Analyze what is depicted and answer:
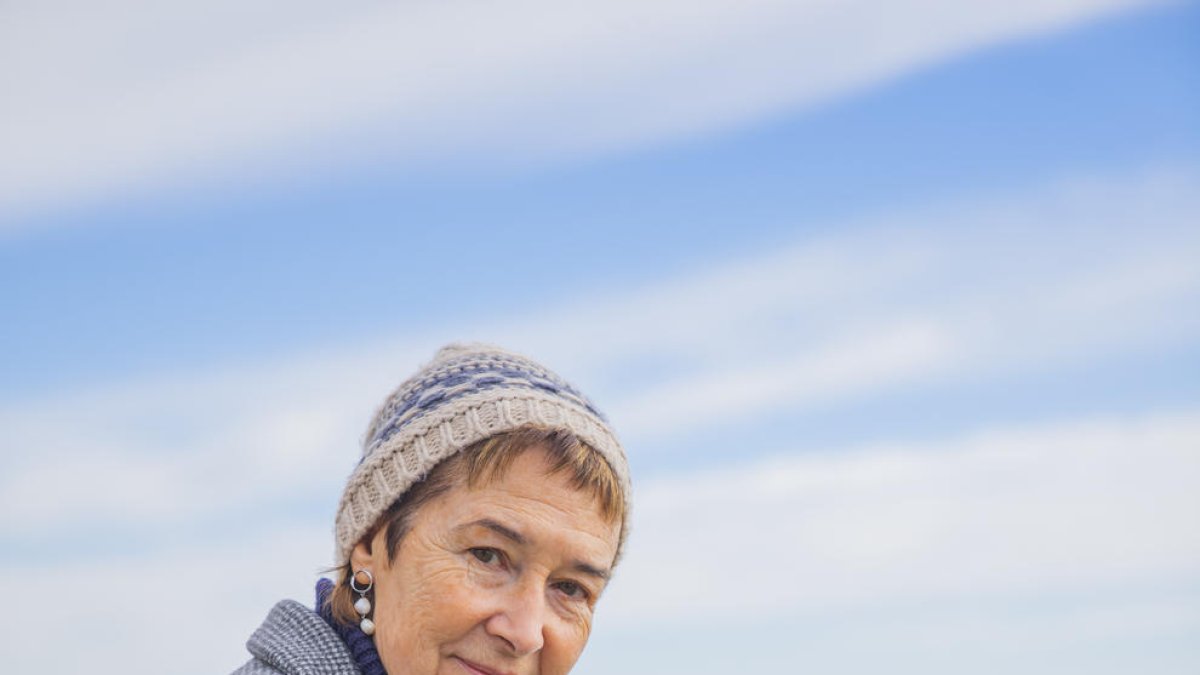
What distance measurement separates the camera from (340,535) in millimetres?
4445

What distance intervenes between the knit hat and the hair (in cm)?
3

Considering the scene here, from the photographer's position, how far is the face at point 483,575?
163 inches

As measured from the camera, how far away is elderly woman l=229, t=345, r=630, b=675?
4.16 metres

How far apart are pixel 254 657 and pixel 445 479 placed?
76cm

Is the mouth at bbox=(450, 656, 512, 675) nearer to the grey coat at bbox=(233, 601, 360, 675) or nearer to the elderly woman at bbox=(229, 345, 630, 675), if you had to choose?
the elderly woman at bbox=(229, 345, 630, 675)

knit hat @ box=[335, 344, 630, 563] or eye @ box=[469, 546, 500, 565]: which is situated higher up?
knit hat @ box=[335, 344, 630, 563]

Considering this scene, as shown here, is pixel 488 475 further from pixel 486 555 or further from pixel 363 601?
pixel 363 601

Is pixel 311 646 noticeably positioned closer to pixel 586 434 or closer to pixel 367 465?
pixel 367 465

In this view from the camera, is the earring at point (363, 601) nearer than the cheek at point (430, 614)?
No

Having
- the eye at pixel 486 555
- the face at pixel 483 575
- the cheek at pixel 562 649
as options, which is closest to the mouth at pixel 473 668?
the face at pixel 483 575

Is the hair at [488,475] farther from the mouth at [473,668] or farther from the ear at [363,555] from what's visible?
the mouth at [473,668]

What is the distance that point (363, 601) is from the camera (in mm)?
4312

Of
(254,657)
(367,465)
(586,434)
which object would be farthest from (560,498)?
(254,657)

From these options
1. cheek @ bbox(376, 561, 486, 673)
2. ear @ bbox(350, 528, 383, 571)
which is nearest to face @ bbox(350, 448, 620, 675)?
cheek @ bbox(376, 561, 486, 673)
